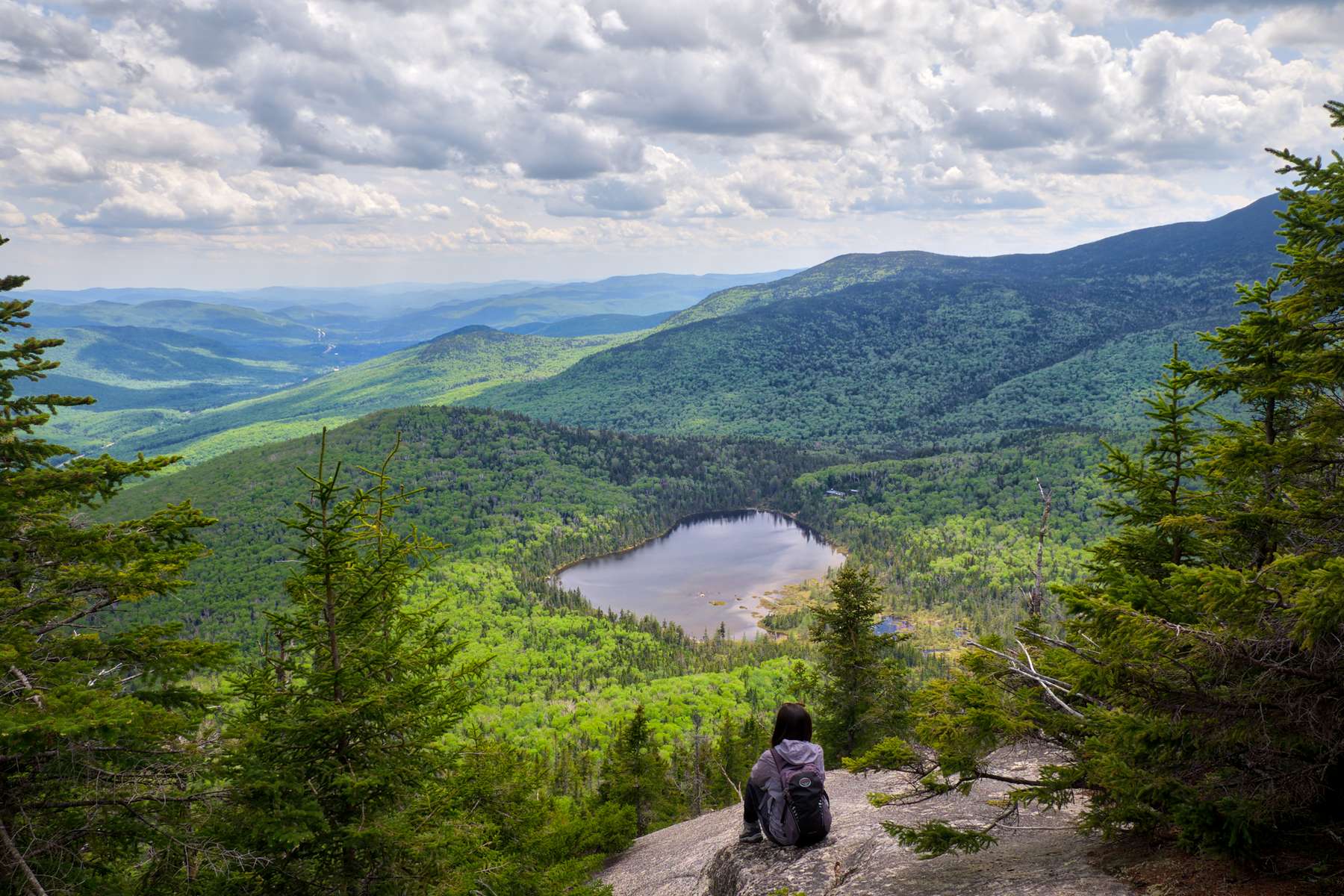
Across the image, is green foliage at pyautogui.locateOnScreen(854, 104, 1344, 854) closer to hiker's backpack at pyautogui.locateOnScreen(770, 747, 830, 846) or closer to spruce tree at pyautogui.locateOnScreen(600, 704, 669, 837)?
hiker's backpack at pyautogui.locateOnScreen(770, 747, 830, 846)

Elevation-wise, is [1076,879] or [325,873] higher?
[1076,879]

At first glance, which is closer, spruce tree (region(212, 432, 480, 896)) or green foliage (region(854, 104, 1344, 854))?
green foliage (region(854, 104, 1344, 854))

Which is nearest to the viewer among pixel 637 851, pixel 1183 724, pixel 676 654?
pixel 1183 724

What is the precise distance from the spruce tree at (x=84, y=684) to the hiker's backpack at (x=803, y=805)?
34.1 feet

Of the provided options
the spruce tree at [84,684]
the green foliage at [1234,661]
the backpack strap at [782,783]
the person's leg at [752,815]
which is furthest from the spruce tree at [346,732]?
the green foliage at [1234,661]

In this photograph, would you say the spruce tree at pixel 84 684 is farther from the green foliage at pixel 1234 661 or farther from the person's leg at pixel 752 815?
the green foliage at pixel 1234 661

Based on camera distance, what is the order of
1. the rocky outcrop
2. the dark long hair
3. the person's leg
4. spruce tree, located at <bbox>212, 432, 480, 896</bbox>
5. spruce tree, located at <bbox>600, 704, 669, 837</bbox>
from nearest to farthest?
1. the rocky outcrop
2. spruce tree, located at <bbox>212, 432, 480, 896</bbox>
3. the dark long hair
4. the person's leg
5. spruce tree, located at <bbox>600, 704, 669, 837</bbox>

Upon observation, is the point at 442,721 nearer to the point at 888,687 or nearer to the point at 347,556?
the point at 347,556

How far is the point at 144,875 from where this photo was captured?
43.0 feet

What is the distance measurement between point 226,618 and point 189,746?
731 ft

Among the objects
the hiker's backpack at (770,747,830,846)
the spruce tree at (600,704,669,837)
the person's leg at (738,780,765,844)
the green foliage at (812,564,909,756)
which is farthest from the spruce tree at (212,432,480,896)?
the spruce tree at (600,704,669,837)

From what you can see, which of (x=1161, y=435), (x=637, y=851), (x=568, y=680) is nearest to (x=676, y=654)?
(x=568, y=680)

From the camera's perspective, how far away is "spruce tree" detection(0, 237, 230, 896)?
1130 centimetres

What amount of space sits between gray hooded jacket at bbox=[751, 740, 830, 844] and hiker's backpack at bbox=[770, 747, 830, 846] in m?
0.02
